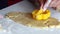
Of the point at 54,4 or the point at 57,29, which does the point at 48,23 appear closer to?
the point at 57,29

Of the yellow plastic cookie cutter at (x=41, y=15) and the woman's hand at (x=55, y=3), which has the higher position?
the woman's hand at (x=55, y=3)

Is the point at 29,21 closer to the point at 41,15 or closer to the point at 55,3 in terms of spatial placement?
the point at 41,15

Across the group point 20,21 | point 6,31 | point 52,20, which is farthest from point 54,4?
point 6,31

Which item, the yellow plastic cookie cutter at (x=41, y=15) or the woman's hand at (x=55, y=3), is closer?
the yellow plastic cookie cutter at (x=41, y=15)

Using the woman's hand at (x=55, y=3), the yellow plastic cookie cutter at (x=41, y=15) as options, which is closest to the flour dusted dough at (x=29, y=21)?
the yellow plastic cookie cutter at (x=41, y=15)

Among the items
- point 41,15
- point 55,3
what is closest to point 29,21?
point 41,15

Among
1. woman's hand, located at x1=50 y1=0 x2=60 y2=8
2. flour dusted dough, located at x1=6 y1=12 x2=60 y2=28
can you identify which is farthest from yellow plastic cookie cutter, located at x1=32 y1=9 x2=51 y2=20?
woman's hand, located at x1=50 y1=0 x2=60 y2=8

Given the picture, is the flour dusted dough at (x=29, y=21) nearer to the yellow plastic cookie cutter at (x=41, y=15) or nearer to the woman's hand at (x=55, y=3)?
the yellow plastic cookie cutter at (x=41, y=15)

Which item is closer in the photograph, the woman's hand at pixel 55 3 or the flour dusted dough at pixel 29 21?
the flour dusted dough at pixel 29 21

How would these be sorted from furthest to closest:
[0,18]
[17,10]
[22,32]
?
[17,10]
[0,18]
[22,32]
